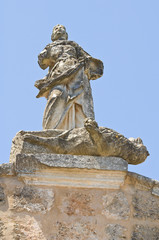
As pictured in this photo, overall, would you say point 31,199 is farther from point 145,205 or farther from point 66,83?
point 66,83

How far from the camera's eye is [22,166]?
509 centimetres

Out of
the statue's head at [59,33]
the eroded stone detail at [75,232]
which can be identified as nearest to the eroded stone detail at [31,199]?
the eroded stone detail at [75,232]

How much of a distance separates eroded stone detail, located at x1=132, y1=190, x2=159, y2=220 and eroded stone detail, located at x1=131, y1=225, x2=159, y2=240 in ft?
0.36

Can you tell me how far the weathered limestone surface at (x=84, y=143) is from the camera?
17.3 ft

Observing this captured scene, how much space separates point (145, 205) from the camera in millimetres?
5188

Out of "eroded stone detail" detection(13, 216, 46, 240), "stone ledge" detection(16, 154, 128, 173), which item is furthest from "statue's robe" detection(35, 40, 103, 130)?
"eroded stone detail" detection(13, 216, 46, 240)

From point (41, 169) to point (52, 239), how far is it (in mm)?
704

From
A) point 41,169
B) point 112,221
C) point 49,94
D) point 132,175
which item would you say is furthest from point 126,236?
point 49,94

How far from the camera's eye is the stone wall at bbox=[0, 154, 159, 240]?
4.84 metres

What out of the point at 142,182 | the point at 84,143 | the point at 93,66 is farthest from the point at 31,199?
the point at 93,66

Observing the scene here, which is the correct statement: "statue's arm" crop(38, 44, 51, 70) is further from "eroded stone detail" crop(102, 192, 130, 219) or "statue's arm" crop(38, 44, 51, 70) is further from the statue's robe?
"eroded stone detail" crop(102, 192, 130, 219)

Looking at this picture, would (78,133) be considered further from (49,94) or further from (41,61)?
(41,61)

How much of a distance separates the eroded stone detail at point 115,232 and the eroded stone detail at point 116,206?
10 cm

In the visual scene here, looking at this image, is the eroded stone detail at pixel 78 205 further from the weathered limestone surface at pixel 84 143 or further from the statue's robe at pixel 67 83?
the statue's robe at pixel 67 83
